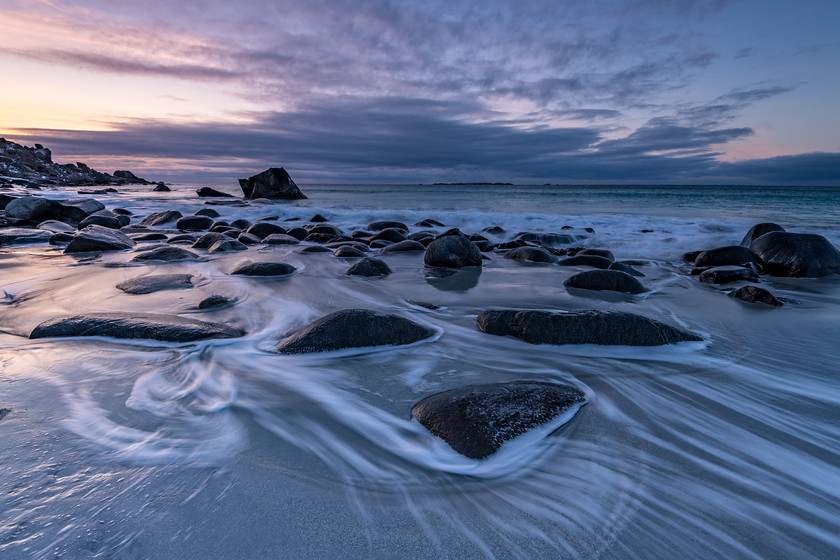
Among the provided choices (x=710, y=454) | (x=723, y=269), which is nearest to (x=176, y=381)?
(x=710, y=454)

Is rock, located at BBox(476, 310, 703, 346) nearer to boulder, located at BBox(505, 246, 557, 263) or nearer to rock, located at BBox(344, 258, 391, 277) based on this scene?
rock, located at BBox(344, 258, 391, 277)

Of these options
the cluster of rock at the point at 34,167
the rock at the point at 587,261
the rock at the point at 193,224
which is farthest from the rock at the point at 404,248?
the cluster of rock at the point at 34,167

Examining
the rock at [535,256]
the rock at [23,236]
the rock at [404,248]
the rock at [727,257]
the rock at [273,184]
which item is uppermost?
the rock at [273,184]

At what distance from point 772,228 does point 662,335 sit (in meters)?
7.13

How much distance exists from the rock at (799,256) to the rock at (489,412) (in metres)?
6.04

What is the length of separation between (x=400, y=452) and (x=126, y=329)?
2234mm

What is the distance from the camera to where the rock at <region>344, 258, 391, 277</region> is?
17.6 ft

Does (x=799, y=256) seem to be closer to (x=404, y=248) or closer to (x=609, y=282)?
(x=609, y=282)

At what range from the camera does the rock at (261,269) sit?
514 cm

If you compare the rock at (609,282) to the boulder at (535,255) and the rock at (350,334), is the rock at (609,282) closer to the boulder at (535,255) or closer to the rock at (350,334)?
the boulder at (535,255)

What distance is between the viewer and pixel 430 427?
69.5 inches

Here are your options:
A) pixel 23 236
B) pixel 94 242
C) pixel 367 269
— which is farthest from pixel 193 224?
pixel 367 269

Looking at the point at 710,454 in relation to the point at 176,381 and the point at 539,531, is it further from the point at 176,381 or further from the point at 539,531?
the point at 176,381

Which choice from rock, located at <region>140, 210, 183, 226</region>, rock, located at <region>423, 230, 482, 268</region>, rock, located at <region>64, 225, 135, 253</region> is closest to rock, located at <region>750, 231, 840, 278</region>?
rock, located at <region>423, 230, 482, 268</region>
